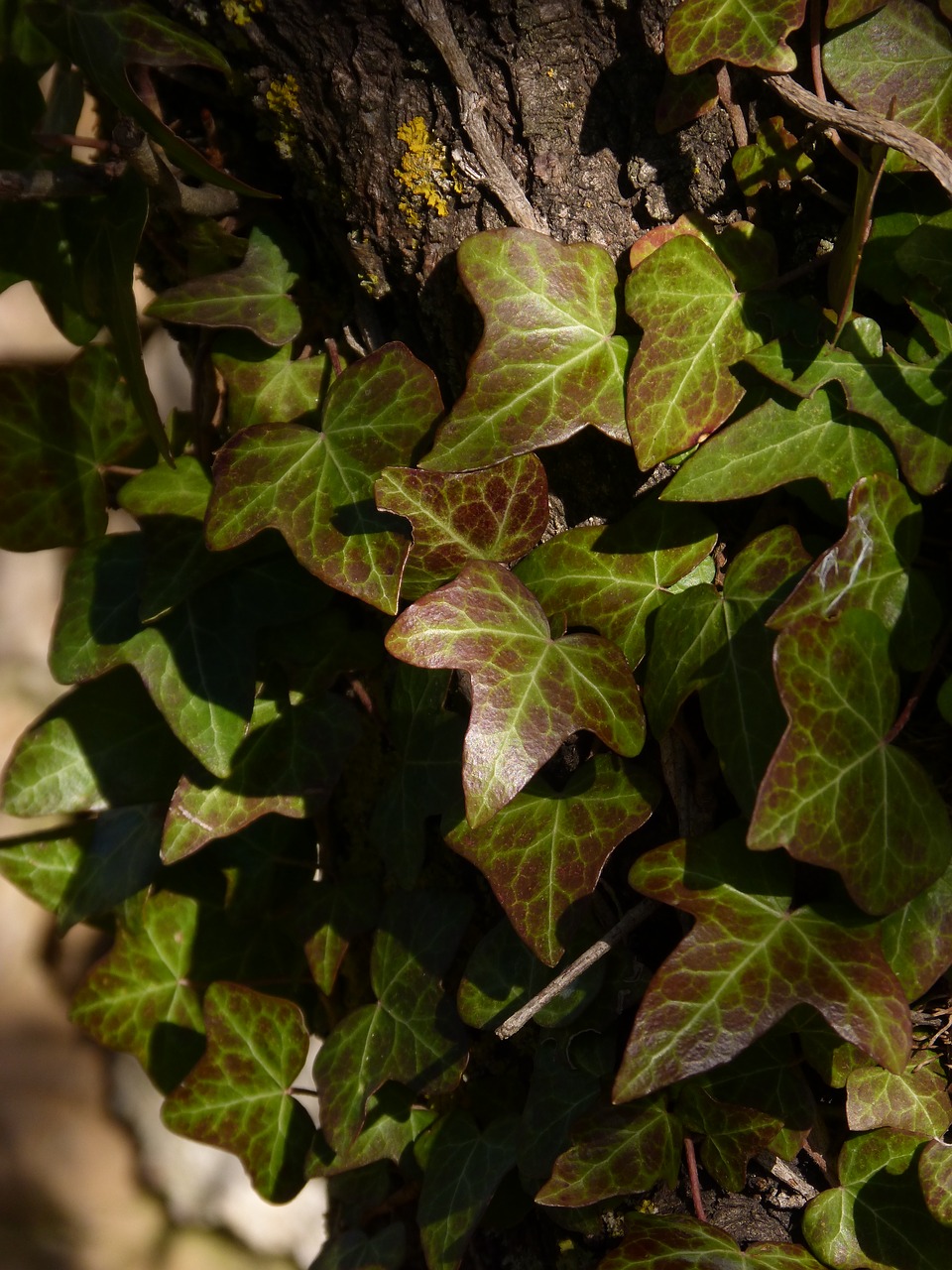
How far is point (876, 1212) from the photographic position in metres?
0.74

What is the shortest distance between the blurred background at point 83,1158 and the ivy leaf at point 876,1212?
1.08 metres

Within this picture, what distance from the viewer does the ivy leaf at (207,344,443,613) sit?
2.47 ft

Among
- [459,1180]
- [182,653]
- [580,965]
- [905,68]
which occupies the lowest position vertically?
[459,1180]

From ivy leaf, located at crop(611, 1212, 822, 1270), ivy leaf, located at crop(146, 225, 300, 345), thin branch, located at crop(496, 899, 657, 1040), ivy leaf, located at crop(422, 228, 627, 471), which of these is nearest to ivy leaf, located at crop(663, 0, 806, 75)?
ivy leaf, located at crop(422, 228, 627, 471)

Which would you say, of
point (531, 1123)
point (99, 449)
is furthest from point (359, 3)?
point (531, 1123)

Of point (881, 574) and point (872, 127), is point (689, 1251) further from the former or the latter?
point (872, 127)

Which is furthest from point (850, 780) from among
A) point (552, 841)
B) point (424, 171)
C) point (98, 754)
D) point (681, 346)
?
point (98, 754)

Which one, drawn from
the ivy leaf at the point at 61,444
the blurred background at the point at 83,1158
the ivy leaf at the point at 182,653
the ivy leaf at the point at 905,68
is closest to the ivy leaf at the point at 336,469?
the ivy leaf at the point at 182,653

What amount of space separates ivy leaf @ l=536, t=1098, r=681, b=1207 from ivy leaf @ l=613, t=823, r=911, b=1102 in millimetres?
146

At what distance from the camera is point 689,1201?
0.78 meters

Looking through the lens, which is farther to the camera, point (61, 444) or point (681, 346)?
point (61, 444)

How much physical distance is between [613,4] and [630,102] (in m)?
0.07

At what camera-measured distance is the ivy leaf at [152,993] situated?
1028 millimetres

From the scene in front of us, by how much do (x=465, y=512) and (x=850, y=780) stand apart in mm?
336
